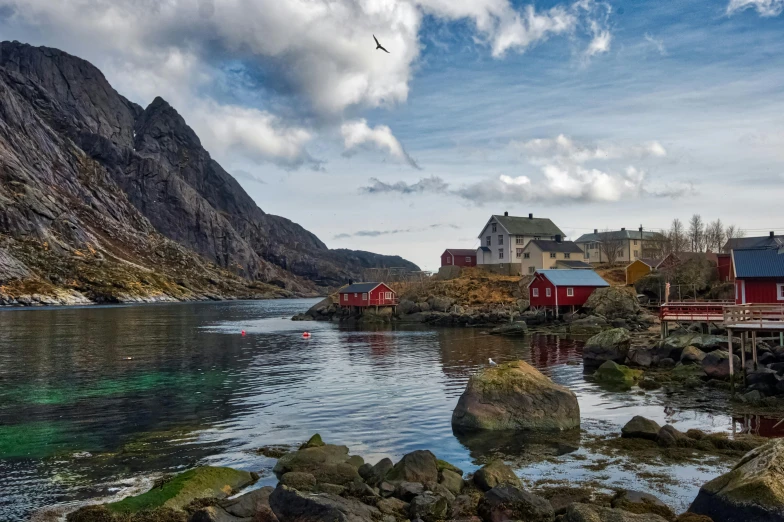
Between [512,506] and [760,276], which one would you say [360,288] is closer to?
[760,276]

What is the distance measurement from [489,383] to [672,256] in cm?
7866

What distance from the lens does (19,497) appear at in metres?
17.5

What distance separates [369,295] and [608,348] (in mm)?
65458

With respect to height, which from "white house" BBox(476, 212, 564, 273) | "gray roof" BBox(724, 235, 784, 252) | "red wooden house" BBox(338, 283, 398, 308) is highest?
"white house" BBox(476, 212, 564, 273)

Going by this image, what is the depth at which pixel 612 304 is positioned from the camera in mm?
78562

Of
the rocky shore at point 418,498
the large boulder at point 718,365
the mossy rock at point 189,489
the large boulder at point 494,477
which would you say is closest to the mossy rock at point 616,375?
the large boulder at point 718,365

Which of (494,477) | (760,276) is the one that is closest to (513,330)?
(760,276)

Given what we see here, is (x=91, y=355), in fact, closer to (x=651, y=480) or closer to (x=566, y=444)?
(x=566, y=444)

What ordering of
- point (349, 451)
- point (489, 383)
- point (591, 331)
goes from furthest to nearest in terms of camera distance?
point (591, 331)
point (489, 383)
point (349, 451)

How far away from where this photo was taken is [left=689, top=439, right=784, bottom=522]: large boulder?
1327cm

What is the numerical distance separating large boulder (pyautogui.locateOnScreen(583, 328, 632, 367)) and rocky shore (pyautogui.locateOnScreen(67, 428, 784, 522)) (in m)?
27.6

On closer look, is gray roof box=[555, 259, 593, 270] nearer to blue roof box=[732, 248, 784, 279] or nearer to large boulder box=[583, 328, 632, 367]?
blue roof box=[732, 248, 784, 279]

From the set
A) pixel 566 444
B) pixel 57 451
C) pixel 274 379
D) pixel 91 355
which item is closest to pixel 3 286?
pixel 91 355

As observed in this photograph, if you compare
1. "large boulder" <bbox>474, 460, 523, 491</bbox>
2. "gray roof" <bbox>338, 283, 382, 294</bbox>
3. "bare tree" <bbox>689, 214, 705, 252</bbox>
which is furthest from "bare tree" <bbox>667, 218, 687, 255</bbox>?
"large boulder" <bbox>474, 460, 523, 491</bbox>
